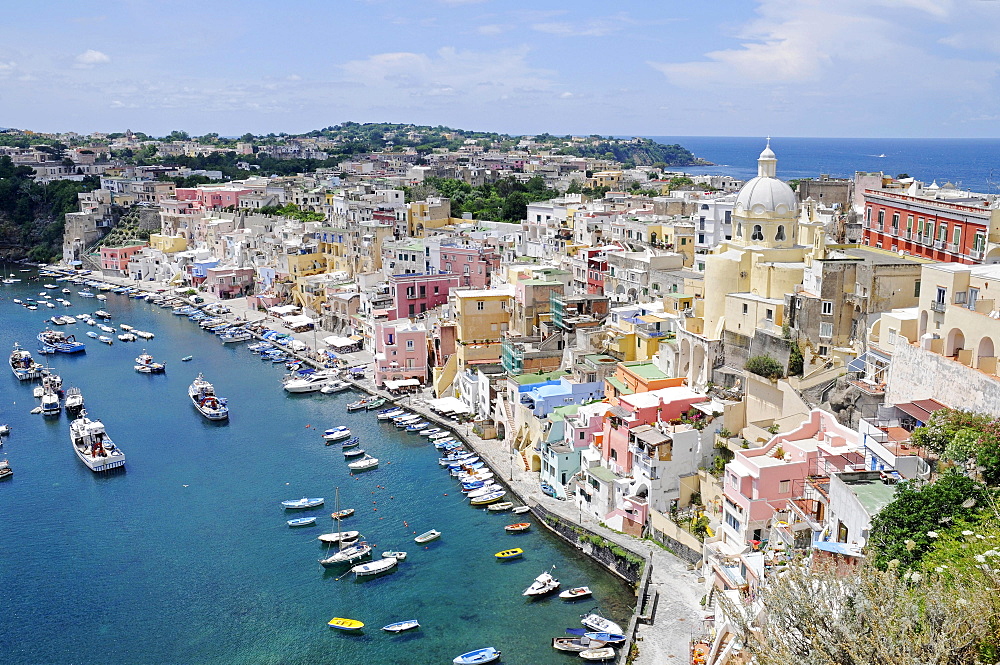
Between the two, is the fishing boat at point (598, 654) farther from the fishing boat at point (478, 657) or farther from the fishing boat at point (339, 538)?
A: the fishing boat at point (339, 538)

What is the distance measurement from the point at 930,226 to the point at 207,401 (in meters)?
27.3

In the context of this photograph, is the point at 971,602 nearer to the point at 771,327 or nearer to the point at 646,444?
the point at 646,444

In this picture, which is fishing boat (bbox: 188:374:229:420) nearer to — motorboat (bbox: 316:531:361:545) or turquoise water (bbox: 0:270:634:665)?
turquoise water (bbox: 0:270:634:665)

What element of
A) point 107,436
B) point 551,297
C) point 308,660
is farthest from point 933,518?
A: point 107,436

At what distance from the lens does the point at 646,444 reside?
2269 centimetres

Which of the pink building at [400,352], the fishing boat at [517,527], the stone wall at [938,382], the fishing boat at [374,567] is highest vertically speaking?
the stone wall at [938,382]

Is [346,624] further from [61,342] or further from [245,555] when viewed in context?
[61,342]

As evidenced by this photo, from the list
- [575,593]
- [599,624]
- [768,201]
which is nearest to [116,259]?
[768,201]

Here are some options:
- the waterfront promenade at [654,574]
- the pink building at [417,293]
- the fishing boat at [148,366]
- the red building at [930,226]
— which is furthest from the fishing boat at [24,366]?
the red building at [930,226]

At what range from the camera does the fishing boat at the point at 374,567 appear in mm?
22281

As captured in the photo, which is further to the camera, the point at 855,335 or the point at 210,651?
the point at 855,335

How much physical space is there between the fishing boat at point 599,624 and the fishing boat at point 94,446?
18.2 m

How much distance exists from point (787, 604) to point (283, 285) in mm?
45803

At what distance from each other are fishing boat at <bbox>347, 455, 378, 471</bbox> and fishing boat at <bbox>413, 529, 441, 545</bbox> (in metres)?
5.32
